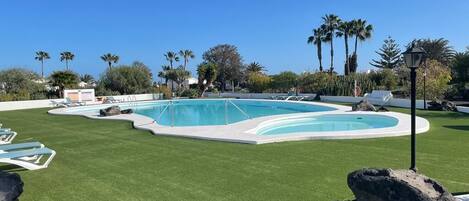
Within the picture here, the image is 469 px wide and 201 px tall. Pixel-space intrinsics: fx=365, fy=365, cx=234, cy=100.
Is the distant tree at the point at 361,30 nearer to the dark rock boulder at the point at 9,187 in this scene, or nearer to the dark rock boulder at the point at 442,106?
the dark rock boulder at the point at 442,106

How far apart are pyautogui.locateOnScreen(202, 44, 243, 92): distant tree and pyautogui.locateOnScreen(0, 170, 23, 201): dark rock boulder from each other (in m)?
44.3

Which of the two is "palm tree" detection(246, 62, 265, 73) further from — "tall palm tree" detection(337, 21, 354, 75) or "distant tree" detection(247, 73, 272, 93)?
"distant tree" detection(247, 73, 272, 93)

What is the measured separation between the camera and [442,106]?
16641 millimetres

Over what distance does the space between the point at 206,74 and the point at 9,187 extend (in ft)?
116

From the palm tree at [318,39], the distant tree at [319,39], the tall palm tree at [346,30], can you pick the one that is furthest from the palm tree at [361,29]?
the palm tree at [318,39]

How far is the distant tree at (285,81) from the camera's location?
31859 mm

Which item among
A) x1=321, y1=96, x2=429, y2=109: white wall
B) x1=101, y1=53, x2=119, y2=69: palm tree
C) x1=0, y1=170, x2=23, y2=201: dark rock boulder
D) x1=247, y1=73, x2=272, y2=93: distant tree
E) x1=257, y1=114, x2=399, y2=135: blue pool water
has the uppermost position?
x1=101, y1=53, x2=119, y2=69: palm tree

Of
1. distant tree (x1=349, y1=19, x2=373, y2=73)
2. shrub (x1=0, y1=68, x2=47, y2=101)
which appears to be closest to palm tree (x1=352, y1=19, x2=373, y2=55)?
distant tree (x1=349, y1=19, x2=373, y2=73)

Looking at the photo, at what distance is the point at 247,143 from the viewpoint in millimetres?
8711

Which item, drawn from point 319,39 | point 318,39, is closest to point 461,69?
point 319,39

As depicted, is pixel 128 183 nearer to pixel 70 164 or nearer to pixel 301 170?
pixel 70 164

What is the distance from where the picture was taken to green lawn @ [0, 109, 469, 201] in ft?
16.6

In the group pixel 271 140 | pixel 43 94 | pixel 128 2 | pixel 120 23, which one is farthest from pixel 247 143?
pixel 120 23

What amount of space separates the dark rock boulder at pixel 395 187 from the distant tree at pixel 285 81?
28.0 meters
